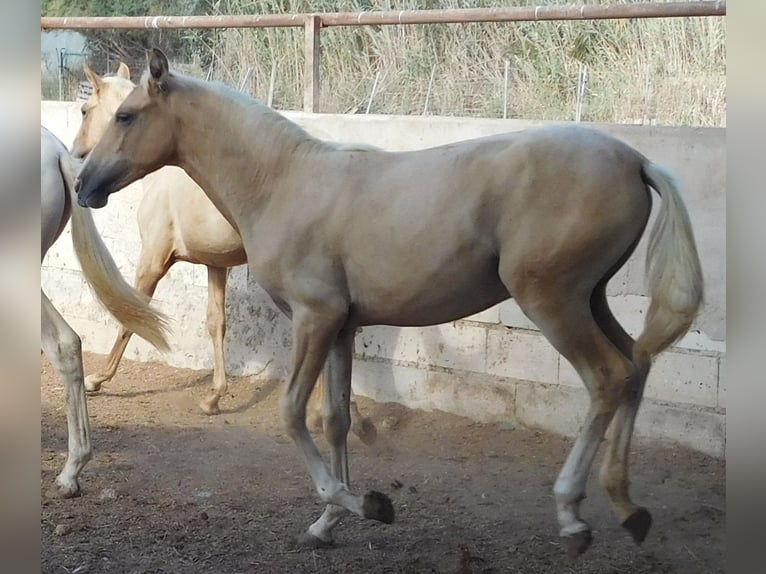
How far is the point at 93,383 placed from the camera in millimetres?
5176

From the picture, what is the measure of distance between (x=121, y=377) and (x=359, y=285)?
8.49 ft

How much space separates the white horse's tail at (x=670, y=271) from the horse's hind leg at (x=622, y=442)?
0.43ft

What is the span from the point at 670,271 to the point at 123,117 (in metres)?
1.84

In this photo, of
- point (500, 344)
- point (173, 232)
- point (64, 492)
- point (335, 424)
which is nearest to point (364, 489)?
point (335, 424)

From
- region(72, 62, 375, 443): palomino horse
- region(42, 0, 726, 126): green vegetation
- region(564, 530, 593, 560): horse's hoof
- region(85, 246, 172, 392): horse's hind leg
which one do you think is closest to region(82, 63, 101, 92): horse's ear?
region(72, 62, 375, 443): palomino horse

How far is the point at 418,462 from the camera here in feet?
13.8

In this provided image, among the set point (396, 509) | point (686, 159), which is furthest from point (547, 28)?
point (396, 509)

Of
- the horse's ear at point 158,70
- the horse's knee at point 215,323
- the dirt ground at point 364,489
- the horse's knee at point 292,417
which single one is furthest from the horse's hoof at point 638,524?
the horse's knee at point 215,323

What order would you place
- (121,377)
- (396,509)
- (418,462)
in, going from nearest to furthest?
1. (396,509)
2. (418,462)
3. (121,377)

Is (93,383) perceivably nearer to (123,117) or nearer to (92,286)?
(92,286)

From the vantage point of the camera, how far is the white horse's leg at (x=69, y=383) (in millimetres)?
4031

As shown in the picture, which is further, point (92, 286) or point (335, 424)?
point (92, 286)

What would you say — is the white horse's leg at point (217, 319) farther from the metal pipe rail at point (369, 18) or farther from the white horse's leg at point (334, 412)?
the white horse's leg at point (334, 412)

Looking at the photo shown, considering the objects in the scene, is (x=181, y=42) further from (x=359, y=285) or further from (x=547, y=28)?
(x=359, y=285)
